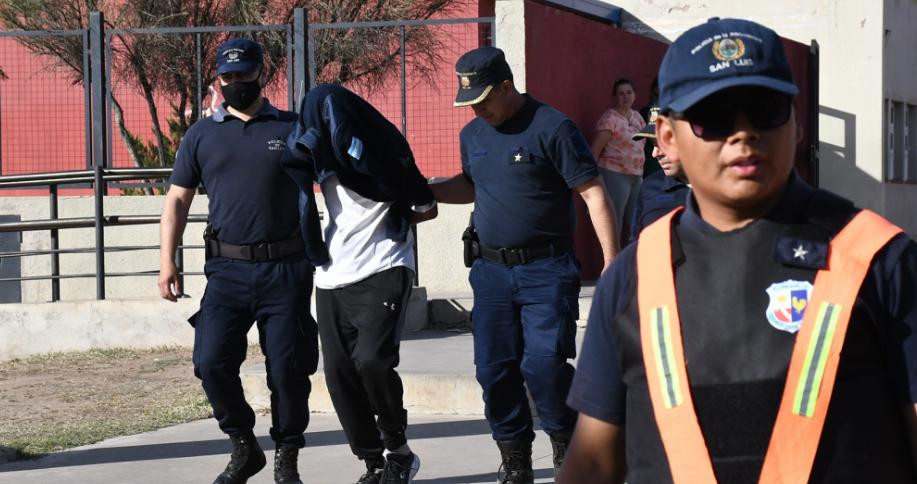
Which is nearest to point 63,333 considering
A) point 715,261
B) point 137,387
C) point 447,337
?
point 137,387

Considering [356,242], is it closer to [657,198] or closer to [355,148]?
[355,148]

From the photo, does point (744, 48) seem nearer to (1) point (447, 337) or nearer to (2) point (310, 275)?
(2) point (310, 275)

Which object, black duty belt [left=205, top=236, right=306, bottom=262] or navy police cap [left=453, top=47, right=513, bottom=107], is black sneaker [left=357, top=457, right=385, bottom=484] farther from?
navy police cap [left=453, top=47, right=513, bottom=107]

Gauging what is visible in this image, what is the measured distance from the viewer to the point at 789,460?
7.56ft

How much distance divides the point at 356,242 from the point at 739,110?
401cm

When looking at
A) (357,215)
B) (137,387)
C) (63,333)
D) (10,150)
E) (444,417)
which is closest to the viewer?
(357,215)

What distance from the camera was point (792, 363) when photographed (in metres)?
2.30

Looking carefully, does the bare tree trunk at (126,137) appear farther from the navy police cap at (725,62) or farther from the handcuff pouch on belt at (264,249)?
the navy police cap at (725,62)

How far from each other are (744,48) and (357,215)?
4.04m

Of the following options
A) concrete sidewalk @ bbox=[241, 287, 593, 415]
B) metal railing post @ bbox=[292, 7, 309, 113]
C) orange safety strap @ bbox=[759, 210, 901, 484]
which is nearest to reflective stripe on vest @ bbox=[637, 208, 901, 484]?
orange safety strap @ bbox=[759, 210, 901, 484]

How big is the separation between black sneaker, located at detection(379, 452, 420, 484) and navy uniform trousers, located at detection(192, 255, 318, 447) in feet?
1.30

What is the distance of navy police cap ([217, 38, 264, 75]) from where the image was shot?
21.2 ft

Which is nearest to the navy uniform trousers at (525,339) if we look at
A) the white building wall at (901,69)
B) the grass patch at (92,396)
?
the grass patch at (92,396)

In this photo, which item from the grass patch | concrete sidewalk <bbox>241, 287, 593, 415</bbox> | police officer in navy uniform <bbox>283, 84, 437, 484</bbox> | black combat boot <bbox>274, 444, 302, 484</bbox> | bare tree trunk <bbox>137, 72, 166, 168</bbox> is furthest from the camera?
bare tree trunk <bbox>137, 72, 166, 168</bbox>
